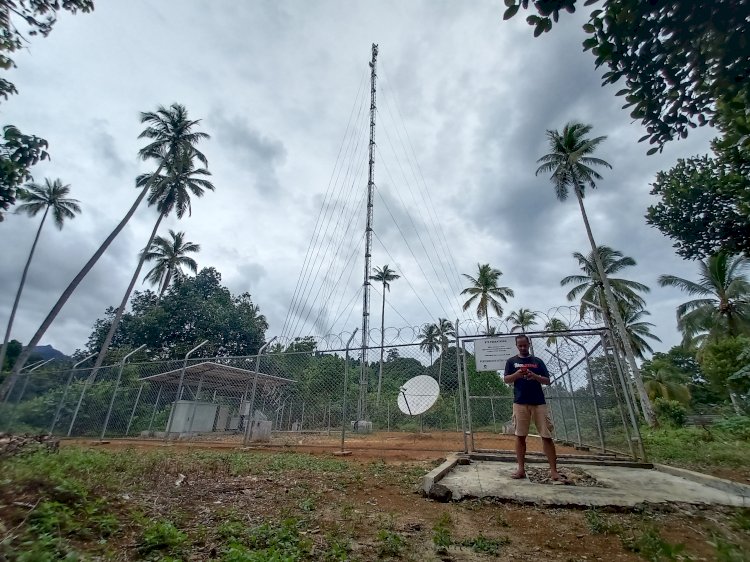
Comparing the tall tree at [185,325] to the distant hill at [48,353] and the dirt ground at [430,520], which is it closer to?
the distant hill at [48,353]

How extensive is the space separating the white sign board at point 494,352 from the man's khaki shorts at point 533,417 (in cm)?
157

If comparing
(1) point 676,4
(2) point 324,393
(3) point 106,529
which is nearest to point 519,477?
(3) point 106,529

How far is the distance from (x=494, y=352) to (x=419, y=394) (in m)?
4.78

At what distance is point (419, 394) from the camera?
416 inches

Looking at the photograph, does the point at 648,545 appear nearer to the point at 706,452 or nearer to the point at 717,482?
the point at 717,482

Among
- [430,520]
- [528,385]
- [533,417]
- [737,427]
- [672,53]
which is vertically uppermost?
[672,53]

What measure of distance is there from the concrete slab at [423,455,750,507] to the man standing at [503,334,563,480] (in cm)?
48

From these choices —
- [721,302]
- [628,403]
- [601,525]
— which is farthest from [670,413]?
[601,525]

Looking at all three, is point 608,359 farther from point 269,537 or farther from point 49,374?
point 49,374

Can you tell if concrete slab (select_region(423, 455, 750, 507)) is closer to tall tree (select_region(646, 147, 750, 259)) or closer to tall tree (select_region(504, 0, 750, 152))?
tall tree (select_region(504, 0, 750, 152))

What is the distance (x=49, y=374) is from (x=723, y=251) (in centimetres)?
2751

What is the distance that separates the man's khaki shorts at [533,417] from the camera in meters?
4.49

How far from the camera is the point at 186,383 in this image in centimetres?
1627

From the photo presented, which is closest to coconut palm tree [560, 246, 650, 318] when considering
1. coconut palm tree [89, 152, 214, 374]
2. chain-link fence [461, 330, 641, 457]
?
chain-link fence [461, 330, 641, 457]
